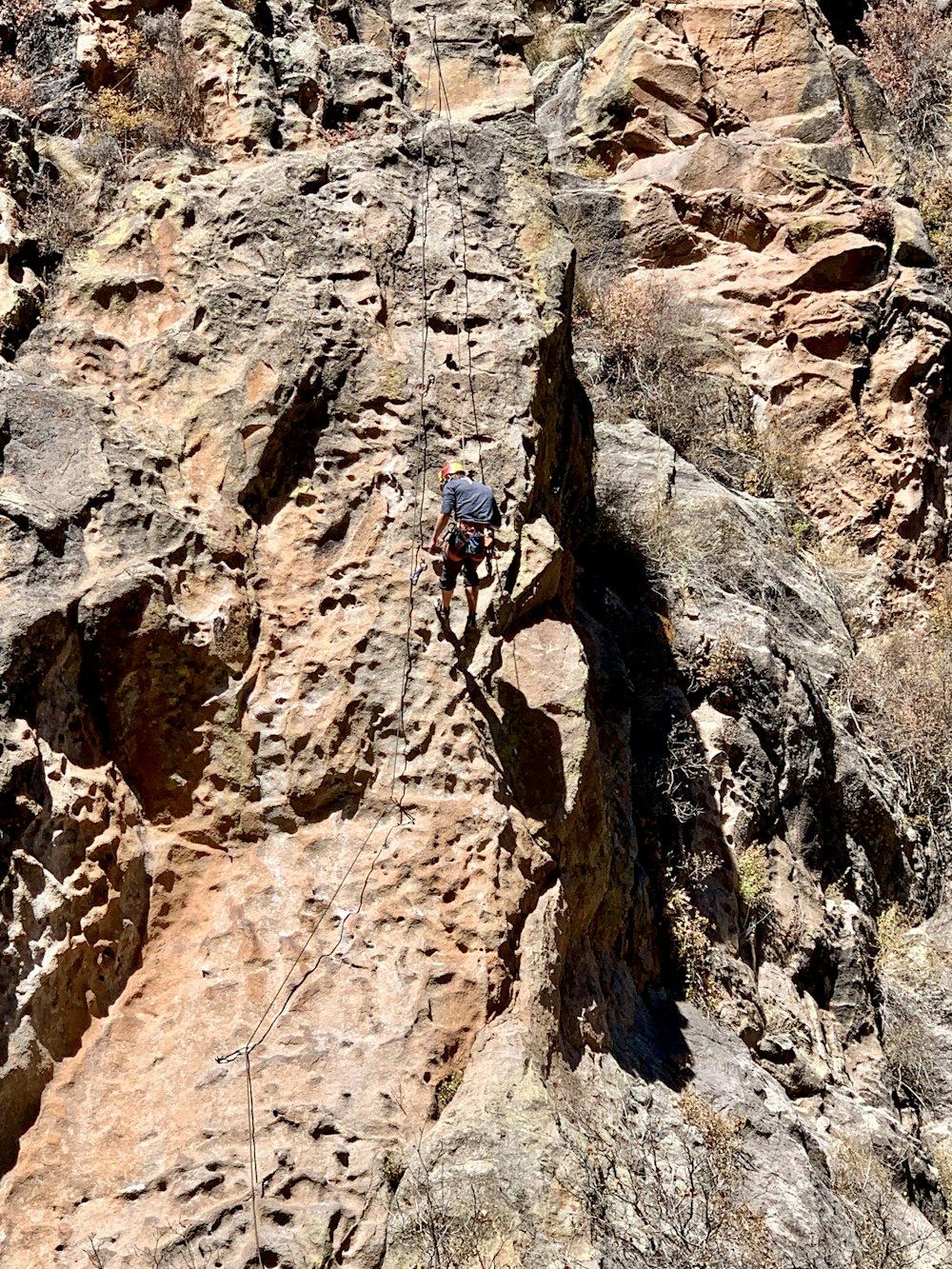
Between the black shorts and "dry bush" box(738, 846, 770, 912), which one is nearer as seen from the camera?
the black shorts

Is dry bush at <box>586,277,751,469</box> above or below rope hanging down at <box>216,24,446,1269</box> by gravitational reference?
below

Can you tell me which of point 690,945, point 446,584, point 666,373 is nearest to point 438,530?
point 446,584

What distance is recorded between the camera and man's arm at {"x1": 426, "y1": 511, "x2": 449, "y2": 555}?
7.70 meters

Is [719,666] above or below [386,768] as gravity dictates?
below

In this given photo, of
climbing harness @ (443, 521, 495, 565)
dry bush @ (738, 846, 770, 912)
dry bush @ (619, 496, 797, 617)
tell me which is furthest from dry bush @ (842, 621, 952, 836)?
climbing harness @ (443, 521, 495, 565)

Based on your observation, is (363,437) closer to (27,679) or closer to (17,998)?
(27,679)

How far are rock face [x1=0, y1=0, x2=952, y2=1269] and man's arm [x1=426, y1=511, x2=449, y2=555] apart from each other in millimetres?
117

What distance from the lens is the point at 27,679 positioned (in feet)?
21.7

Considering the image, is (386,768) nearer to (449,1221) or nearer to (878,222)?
(449,1221)

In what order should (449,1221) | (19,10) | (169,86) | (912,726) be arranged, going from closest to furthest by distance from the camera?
(449,1221) < (169,86) < (19,10) < (912,726)

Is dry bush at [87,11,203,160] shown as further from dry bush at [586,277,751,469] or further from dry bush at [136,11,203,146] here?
dry bush at [586,277,751,469]

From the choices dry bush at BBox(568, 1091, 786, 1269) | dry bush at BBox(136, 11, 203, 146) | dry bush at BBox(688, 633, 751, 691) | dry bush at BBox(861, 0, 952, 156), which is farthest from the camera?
dry bush at BBox(861, 0, 952, 156)

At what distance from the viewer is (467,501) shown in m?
7.64

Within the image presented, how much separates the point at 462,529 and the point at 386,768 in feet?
4.90
